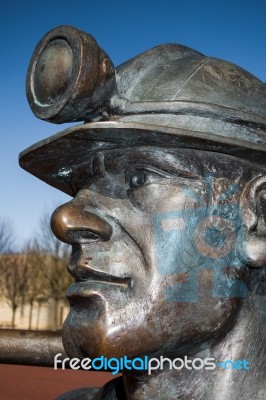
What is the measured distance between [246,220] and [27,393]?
2.99 metres

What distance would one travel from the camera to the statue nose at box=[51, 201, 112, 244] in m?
2.43

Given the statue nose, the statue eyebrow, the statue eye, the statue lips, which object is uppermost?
the statue eyebrow

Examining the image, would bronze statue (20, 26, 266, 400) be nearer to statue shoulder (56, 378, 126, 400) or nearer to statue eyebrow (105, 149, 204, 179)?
statue eyebrow (105, 149, 204, 179)

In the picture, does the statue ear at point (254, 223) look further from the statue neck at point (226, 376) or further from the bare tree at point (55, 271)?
the bare tree at point (55, 271)

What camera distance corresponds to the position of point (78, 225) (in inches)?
95.9

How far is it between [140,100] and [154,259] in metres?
0.64

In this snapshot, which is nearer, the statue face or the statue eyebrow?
the statue face

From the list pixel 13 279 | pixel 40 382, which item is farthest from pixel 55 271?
pixel 40 382

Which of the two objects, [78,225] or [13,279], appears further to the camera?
[13,279]

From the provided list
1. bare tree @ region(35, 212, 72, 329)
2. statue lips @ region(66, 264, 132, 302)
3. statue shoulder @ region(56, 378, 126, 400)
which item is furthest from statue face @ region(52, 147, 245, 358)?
bare tree @ region(35, 212, 72, 329)

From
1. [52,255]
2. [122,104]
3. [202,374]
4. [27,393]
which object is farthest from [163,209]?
[52,255]

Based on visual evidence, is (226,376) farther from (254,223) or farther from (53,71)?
(53,71)

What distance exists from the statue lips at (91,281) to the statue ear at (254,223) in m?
0.49

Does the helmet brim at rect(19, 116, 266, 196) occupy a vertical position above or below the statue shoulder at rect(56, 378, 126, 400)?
above
